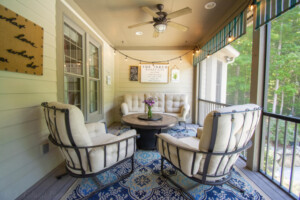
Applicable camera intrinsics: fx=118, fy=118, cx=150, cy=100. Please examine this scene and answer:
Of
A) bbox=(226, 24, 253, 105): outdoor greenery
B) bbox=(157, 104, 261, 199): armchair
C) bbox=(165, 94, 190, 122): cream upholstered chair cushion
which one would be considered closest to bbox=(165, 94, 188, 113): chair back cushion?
bbox=(165, 94, 190, 122): cream upholstered chair cushion

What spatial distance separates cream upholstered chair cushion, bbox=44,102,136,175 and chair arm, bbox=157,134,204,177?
1.68ft

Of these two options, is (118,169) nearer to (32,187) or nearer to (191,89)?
(32,187)

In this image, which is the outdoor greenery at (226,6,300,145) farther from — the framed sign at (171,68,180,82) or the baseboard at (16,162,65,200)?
the baseboard at (16,162,65,200)

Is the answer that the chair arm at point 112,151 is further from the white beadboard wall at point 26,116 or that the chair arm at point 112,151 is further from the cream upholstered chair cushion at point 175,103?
the cream upholstered chair cushion at point 175,103

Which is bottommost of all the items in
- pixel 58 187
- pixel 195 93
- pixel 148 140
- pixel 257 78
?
pixel 58 187

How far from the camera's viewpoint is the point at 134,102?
4254 millimetres

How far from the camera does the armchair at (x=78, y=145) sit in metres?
1.12

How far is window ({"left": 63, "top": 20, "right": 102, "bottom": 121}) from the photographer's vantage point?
2.26m

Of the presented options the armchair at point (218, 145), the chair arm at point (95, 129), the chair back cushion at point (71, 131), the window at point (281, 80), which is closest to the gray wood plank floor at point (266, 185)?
the window at point (281, 80)

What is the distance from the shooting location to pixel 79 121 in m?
1.15

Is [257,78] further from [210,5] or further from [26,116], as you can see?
[26,116]

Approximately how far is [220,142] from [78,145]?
53.4 inches

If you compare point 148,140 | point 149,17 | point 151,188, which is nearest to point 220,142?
point 151,188

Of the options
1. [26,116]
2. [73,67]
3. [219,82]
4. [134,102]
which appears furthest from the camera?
[219,82]
